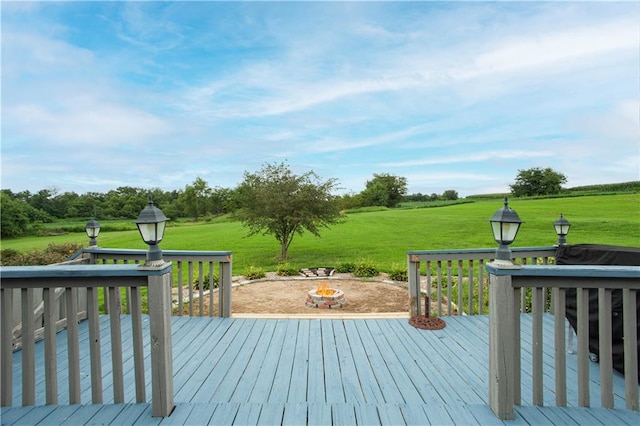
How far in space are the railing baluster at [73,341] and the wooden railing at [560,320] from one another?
8.44 feet

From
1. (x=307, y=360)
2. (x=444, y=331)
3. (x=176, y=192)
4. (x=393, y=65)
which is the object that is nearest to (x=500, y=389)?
(x=307, y=360)

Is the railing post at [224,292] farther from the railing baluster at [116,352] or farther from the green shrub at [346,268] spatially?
the green shrub at [346,268]

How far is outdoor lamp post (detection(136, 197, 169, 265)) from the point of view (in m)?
1.98

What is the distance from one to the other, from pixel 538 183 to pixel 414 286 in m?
29.5

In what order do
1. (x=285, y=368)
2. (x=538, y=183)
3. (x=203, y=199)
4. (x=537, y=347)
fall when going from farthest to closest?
1. (x=203, y=199)
2. (x=538, y=183)
3. (x=285, y=368)
4. (x=537, y=347)

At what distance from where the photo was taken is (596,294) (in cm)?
294

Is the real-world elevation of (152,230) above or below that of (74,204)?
below

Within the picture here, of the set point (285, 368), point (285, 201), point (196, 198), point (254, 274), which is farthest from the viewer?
point (196, 198)

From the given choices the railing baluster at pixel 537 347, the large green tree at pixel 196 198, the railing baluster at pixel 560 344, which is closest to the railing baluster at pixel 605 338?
the railing baluster at pixel 560 344

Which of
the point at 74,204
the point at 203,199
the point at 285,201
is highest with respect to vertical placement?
the point at 203,199

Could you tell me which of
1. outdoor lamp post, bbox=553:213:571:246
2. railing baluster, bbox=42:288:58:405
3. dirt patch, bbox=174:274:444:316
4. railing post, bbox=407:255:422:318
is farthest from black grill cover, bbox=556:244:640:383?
railing baluster, bbox=42:288:58:405

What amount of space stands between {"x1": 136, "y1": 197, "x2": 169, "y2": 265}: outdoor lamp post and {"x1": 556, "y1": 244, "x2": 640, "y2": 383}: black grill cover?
3.41 metres

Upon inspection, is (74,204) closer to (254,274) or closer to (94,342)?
(254,274)

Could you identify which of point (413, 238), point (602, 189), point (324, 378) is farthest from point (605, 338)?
point (602, 189)
